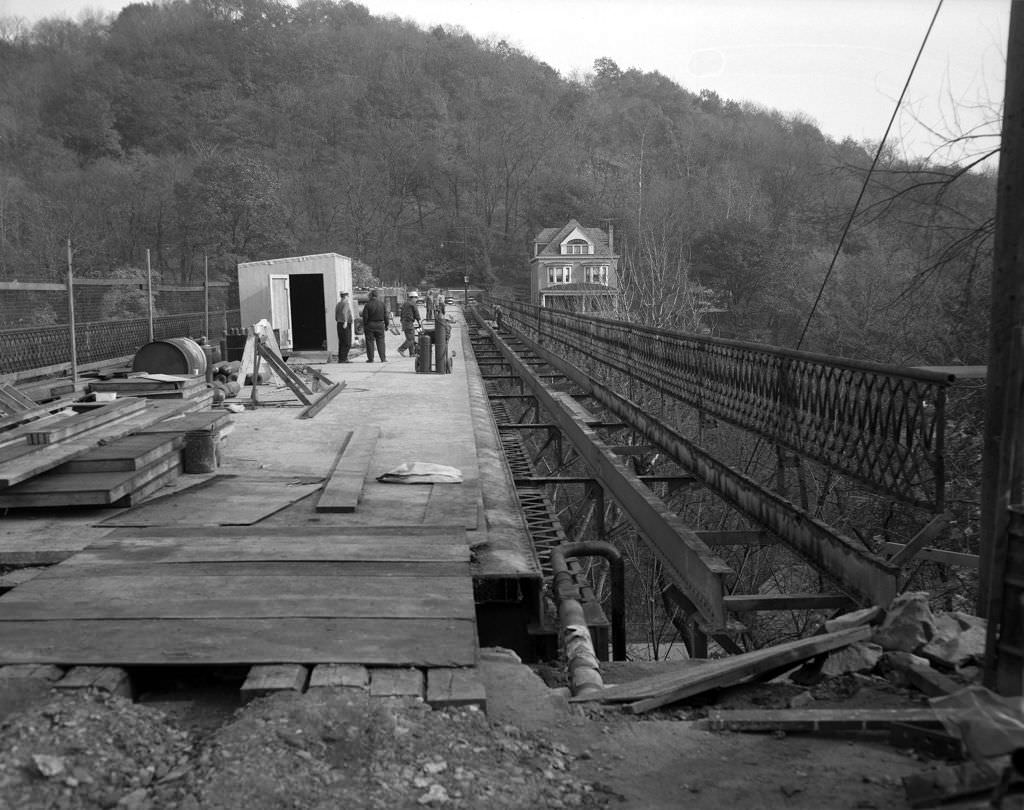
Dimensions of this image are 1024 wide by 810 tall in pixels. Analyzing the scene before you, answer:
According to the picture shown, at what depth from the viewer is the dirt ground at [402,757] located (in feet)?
9.62

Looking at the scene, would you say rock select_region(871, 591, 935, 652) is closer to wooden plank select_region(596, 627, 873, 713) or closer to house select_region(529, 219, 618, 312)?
wooden plank select_region(596, 627, 873, 713)

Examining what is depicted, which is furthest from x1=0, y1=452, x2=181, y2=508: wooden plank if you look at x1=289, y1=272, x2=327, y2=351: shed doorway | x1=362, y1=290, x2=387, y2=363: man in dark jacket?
x1=289, y1=272, x2=327, y2=351: shed doorway

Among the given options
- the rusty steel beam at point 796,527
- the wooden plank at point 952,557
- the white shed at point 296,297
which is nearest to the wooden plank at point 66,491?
the rusty steel beam at point 796,527

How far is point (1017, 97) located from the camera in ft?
14.6

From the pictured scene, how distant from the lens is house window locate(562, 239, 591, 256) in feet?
278

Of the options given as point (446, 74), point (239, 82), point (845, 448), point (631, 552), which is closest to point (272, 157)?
point (239, 82)

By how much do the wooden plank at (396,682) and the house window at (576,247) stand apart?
82432 mm

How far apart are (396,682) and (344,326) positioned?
1824 cm

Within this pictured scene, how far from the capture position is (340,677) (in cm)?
368

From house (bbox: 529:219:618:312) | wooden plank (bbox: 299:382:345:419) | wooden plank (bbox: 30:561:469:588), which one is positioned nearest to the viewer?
wooden plank (bbox: 30:561:469:588)

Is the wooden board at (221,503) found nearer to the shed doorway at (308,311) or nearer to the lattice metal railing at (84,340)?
the lattice metal railing at (84,340)

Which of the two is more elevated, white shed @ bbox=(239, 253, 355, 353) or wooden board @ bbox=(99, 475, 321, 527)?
white shed @ bbox=(239, 253, 355, 353)

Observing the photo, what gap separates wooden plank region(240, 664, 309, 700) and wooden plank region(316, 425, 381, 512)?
2.77 meters

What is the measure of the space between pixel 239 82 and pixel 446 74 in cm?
3215
